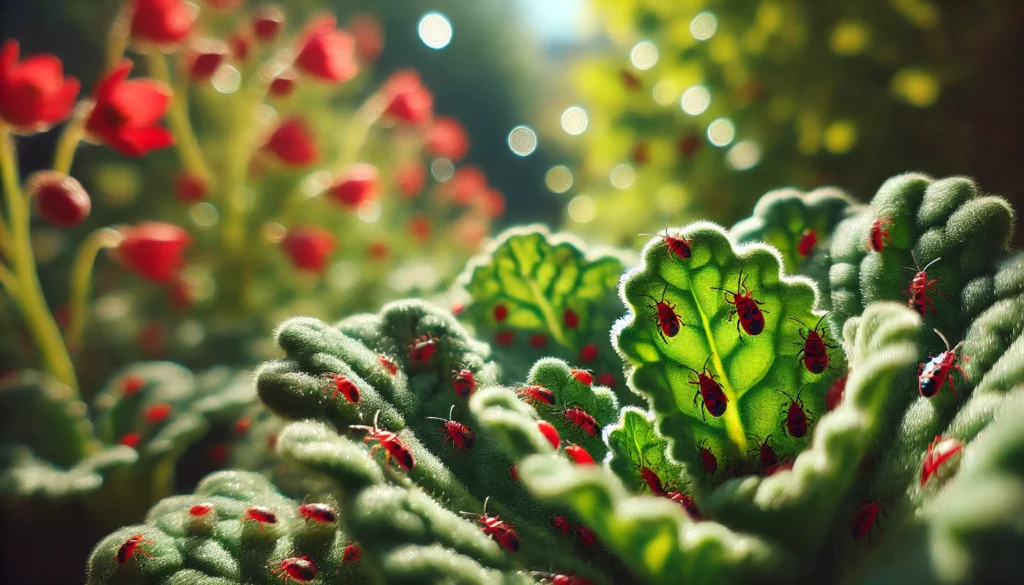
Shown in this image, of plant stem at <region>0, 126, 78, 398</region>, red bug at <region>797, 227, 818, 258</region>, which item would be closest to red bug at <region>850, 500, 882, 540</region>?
red bug at <region>797, 227, 818, 258</region>

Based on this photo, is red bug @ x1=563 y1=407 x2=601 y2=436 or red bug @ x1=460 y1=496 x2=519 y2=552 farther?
red bug @ x1=563 y1=407 x2=601 y2=436

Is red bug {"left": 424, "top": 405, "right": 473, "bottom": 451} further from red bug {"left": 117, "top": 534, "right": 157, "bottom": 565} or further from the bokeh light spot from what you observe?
the bokeh light spot

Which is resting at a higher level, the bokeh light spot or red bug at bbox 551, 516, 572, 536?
the bokeh light spot

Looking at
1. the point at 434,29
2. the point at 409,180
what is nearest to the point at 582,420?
the point at 409,180

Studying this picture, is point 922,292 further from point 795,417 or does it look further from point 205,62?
point 205,62

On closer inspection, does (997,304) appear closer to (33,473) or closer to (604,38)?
(33,473)

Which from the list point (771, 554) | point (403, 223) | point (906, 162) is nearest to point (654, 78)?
point (906, 162)
